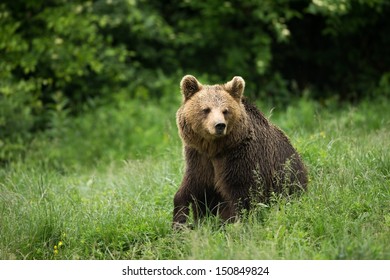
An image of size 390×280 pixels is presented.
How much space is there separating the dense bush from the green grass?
3243 millimetres

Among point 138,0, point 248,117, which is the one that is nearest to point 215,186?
point 248,117

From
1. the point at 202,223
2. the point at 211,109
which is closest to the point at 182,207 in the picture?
the point at 202,223

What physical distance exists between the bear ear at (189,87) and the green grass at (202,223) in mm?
1239

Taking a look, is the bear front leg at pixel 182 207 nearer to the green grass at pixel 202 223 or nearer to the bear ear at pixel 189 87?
the green grass at pixel 202 223

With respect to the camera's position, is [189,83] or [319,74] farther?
[319,74]

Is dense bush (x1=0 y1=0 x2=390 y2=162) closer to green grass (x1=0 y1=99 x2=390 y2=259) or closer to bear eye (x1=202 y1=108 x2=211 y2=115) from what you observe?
green grass (x1=0 y1=99 x2=390 y2=259)

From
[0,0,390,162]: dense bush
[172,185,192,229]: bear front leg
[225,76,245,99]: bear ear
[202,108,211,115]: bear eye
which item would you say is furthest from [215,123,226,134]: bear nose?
[0,0,390,162]: dense bush

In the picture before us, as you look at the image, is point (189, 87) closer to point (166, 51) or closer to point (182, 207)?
point (182, 207)

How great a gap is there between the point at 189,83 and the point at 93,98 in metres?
7.22

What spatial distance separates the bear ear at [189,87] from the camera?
590 centimetres

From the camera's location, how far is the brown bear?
564 centimetres

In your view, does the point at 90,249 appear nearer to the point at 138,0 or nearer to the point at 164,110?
the point at 164,110
